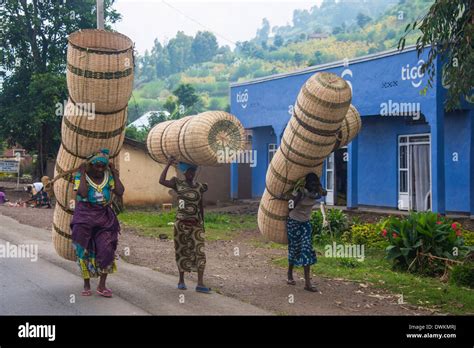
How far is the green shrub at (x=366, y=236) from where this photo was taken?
11.6 m

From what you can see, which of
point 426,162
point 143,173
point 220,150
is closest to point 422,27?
point 220,150

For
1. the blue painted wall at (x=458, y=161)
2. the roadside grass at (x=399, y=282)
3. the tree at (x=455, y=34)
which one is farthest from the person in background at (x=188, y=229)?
the blue painted wall at (x=458, y=161)

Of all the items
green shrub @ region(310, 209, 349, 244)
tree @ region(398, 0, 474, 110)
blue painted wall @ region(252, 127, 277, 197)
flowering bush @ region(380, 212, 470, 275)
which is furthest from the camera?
blue painted wall @ region(252, 127, 277, 197)

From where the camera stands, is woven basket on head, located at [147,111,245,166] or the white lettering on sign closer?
woven basket on head, located at [147,111,245,166]

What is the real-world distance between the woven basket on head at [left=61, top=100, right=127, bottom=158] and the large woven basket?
219cm

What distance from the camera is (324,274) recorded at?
9219 millimetres

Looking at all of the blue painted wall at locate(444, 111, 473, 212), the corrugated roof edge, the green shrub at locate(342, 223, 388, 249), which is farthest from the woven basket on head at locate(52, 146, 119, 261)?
the blue painted wall at locate(444, 111, 473, 212)

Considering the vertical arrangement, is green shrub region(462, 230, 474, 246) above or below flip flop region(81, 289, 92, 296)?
above

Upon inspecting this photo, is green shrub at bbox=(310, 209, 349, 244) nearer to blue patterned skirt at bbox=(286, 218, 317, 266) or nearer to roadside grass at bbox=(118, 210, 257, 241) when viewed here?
roadside grass at bbox=(118, 210, 257, 241)

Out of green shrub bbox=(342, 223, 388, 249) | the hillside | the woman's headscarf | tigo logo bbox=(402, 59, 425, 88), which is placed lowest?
green shrub bbox=(342, 223, 388, 249)

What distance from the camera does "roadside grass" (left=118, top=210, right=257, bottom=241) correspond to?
564 inches

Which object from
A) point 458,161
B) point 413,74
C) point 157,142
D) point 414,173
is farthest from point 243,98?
point 458,161

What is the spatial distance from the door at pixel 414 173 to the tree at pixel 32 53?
14251mm

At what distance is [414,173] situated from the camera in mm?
16422
